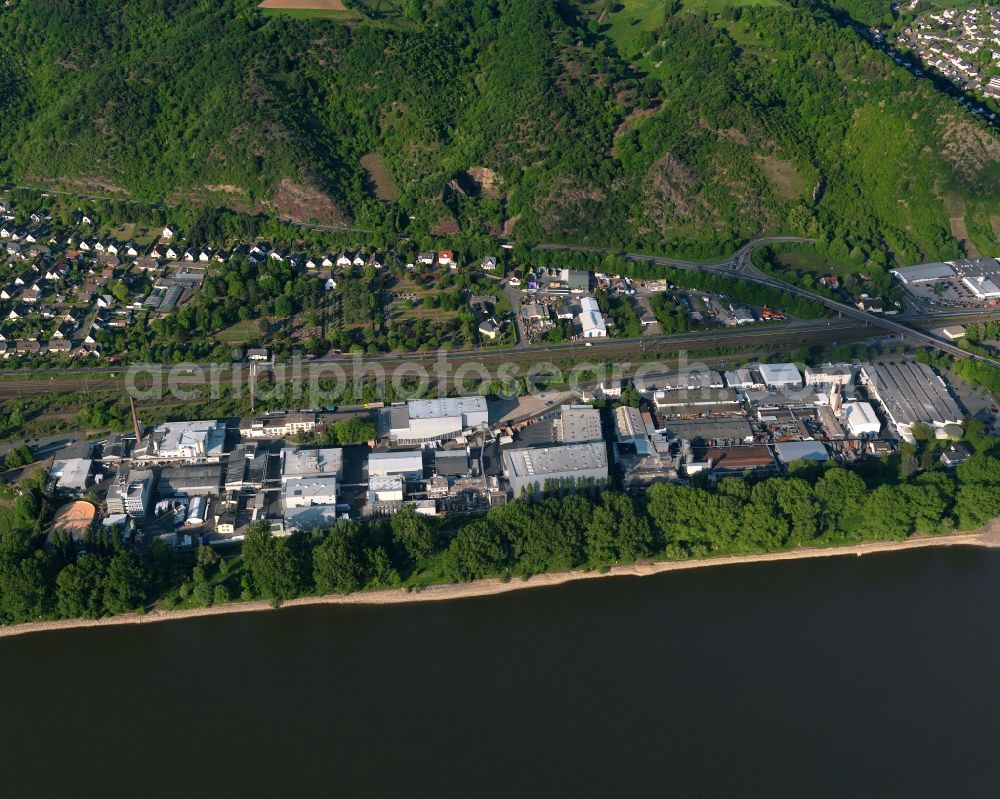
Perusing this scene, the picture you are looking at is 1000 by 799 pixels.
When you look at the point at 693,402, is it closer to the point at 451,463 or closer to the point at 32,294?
the point at 451,463

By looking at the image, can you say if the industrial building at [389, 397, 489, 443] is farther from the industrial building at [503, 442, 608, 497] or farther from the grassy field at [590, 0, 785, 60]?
the grassy field at [590, 0, 785, 60]

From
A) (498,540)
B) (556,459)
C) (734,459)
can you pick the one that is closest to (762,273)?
(734,459)

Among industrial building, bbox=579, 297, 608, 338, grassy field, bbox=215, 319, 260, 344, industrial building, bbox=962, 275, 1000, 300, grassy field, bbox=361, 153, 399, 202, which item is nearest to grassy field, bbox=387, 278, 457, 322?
industrial building, bbox=579, 297, 608, 338

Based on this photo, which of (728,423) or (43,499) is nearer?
(43,499)

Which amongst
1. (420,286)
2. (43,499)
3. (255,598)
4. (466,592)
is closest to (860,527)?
(466,592)

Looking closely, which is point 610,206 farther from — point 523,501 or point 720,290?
point 523,501

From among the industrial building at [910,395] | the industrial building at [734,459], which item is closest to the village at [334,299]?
the industrial building at [910,395]
